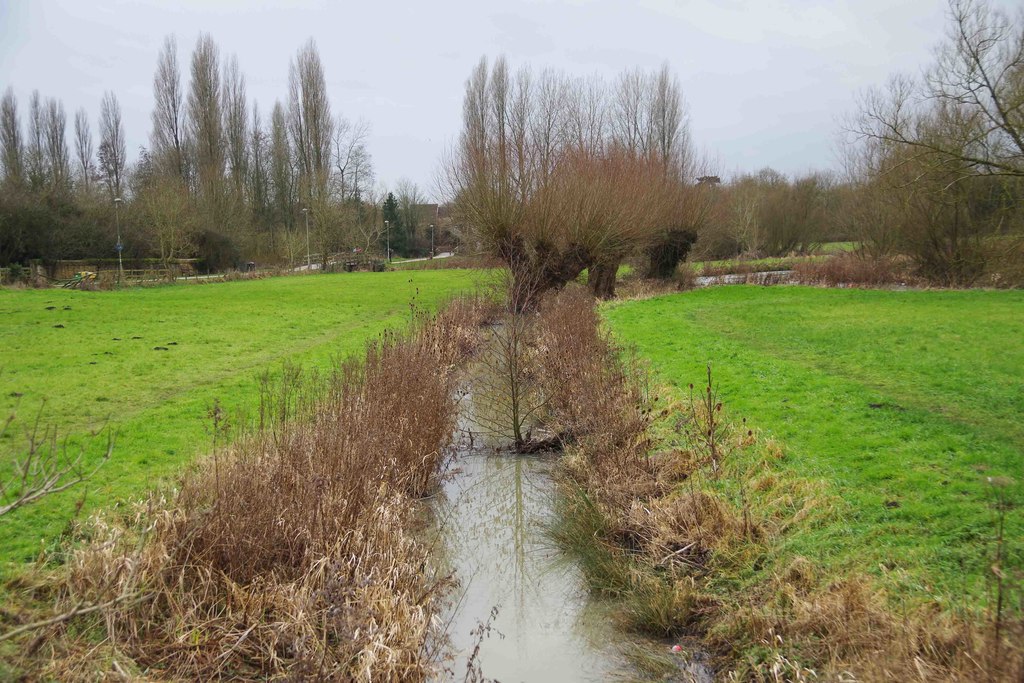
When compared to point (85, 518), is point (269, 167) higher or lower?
higher

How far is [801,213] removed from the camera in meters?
49.4

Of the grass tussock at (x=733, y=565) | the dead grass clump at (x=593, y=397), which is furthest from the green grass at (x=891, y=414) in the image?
the dead grass clump at (x=593, y=397)

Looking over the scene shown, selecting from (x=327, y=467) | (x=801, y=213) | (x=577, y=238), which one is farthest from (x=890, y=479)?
(x=801, y=213)

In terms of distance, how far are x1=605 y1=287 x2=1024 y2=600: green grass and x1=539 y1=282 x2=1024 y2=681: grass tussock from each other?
22 cm

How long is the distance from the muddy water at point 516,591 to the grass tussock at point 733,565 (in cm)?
29

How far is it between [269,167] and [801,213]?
39.8 m

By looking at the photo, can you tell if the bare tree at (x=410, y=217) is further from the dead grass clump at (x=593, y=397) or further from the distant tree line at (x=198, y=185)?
the dead grass clump at (x=593, y=397)

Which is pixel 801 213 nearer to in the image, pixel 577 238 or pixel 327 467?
pixel 577 238

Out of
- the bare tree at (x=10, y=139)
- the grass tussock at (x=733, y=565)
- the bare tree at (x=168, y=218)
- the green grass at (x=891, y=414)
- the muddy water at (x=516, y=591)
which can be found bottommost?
the muddy water at (x=516, y=591)

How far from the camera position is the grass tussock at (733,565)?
420cm

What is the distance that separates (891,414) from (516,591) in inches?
197

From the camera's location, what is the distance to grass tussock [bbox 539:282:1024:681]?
420 centimetres

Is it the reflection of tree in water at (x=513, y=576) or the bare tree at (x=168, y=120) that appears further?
the bare tree at (x=168, y=120)

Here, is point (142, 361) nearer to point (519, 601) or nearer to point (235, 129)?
point (519, 601)
